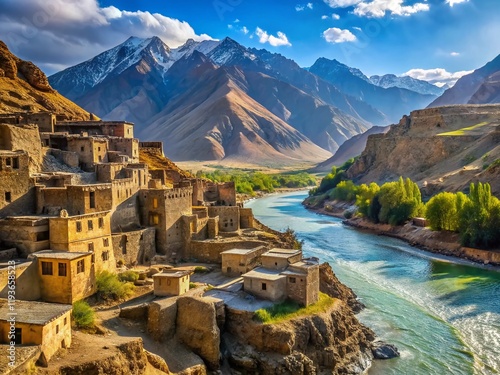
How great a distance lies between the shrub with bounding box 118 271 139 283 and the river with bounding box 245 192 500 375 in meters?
12.3

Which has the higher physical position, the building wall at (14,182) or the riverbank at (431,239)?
the building wall at (14,182)

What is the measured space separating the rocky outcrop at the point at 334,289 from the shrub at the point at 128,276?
10975 mm

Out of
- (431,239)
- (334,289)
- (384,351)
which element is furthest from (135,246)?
(431,239)

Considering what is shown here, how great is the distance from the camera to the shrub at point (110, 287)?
21438 millimetres

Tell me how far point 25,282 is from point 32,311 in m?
3.26

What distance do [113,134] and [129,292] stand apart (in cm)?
1951

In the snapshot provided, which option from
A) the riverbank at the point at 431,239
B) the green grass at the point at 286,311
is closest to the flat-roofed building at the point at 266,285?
the green grass at the point at 286,311

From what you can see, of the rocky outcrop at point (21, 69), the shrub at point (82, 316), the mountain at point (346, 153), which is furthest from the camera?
Answer: the mountain at point (346, 153)

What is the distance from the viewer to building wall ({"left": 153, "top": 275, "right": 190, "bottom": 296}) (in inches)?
880

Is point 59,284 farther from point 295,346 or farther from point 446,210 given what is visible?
point 446,210

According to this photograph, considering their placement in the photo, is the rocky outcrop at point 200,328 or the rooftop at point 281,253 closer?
the rocky outcrop at point 200,328

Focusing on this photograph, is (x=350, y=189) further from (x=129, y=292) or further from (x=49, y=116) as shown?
(x=129, y=292)

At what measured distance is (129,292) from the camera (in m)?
22.6

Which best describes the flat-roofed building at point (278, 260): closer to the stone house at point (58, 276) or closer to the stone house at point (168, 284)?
the stone house at point (168, 284)
